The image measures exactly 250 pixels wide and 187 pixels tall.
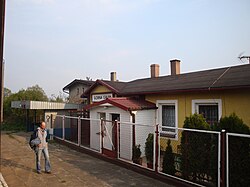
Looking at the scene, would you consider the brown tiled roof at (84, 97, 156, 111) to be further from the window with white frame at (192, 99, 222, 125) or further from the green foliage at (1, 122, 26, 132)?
the green foliage at (1, 122, 26, 132)

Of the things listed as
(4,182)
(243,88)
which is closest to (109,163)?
(4,182)

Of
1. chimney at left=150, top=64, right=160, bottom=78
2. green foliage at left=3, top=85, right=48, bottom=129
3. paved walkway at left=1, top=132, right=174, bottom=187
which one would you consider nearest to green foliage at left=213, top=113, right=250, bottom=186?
paved walkway at left=1, top=132, right=174, bottom=187

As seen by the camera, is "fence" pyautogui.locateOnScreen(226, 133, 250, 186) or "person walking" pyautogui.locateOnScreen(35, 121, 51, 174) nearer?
"fence" pyautogui.locateOnScreen(226, 133, 250, 186)

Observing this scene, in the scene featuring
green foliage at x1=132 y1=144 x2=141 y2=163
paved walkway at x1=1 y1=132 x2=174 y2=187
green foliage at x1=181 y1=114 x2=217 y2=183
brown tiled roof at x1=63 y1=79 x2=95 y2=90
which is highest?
brown tiled roof at x1=63 y1=79 x2=95 y2=90

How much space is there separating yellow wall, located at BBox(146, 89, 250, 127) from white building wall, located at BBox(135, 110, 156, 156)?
4.66 feet

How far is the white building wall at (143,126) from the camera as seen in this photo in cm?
→ 1055

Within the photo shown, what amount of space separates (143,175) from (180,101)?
402 cm

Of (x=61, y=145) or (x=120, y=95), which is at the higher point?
(x=120, y=95)

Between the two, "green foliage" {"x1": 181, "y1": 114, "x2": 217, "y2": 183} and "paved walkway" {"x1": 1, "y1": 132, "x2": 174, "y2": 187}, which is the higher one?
"green foliage" {"x1": 181, "y1": 114, "x2": 217, "y2": 183}

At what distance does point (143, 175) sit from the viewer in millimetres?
7992

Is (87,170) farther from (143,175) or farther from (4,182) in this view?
(4,182)

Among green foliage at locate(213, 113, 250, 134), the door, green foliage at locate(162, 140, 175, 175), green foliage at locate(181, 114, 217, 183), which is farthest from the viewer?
the door

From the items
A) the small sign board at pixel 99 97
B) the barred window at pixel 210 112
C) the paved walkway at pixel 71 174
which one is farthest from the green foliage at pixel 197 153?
the small sign board at pixel 99 97

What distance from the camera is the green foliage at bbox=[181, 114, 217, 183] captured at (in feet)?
20.4
